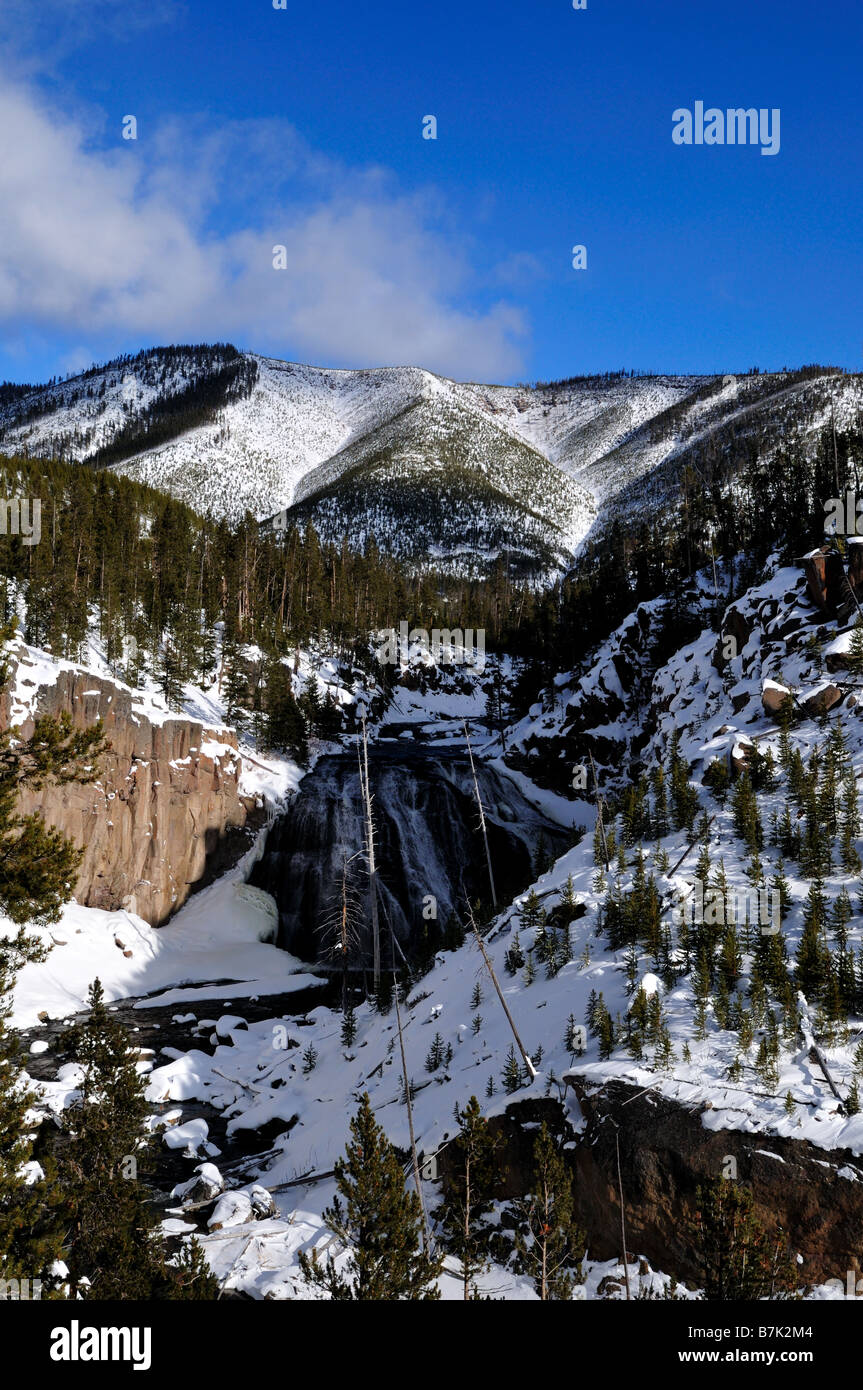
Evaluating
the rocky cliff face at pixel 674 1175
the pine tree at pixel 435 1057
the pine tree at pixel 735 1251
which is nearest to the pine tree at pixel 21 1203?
the rocky cliff face at pixel 674 1175

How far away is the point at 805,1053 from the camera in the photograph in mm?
13117

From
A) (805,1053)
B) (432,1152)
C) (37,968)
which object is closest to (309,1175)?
(432,1152)

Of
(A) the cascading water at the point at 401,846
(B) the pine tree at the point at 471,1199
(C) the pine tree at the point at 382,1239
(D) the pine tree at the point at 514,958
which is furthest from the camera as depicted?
(A) the cascading water at the point at 401,846

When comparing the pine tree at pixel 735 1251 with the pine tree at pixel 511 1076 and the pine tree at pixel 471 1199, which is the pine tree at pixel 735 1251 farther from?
the pine tree at pixel 511 1076

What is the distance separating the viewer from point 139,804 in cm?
4297

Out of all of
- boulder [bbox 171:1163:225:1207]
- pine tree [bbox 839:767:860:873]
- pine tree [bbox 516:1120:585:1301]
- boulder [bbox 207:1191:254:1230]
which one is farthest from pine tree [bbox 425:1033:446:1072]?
pine tree [bbox 839:767:860:873]

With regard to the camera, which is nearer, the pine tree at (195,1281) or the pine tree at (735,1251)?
the pine tree at (735,1251)

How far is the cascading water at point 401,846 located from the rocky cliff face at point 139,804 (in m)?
4.46

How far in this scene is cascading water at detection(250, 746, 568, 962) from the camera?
141 ft

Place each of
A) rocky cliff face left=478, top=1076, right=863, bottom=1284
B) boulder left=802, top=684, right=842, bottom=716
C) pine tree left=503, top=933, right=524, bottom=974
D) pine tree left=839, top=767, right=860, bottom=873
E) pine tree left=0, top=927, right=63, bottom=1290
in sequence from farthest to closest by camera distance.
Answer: boulder left=802, top=684, right=842, bottom=716 → pine tree left=503, top=933, right=524, bottom=974 → pine tree left=839, top=767, right=860, bottom=873 → rocky cliff face left=478, top=1076, right=863, bottom=1284 → pine tree left=0, top=927, right=63, bottom=1290

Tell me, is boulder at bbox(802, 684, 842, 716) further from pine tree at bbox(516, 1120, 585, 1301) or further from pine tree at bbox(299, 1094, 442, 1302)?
pine tree at bbox(299, 1094, 442, 1302)

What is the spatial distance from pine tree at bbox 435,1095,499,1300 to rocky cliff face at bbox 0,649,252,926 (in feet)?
104

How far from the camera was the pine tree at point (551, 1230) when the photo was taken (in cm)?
1100
